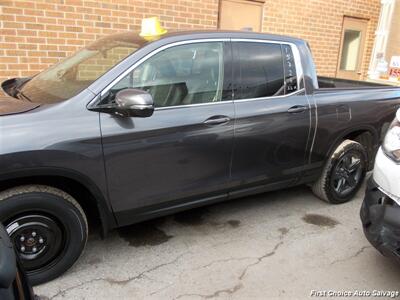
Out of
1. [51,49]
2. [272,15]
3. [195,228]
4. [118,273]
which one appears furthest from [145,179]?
[272,15]

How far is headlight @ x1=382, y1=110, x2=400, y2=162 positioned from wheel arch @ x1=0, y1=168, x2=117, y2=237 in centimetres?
194

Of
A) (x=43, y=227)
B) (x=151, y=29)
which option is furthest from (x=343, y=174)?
(x=43, y=227)

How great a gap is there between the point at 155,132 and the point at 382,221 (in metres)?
1.62

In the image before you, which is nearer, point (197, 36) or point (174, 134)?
point (174, 134)

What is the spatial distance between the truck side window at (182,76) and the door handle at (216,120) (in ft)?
0.49

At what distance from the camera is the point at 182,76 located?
3.08 m

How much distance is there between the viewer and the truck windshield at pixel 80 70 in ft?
9.40

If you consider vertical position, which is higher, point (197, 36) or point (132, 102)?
point (197, 36)

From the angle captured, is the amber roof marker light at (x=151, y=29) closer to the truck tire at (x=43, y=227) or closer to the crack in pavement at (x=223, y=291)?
the truck tire at (x=43, y=227)

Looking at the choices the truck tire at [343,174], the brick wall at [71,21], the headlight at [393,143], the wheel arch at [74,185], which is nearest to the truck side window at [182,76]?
the wheel arch at [74,185]

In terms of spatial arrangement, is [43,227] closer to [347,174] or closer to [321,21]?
[347,174]

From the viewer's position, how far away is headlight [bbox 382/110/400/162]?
2.56m

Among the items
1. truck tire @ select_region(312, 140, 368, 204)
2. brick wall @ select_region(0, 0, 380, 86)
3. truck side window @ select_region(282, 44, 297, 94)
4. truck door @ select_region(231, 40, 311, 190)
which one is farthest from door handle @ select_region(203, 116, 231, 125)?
brick wall @ select_region(0, 0, 380, 86)

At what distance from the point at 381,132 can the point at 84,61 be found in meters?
3.16
